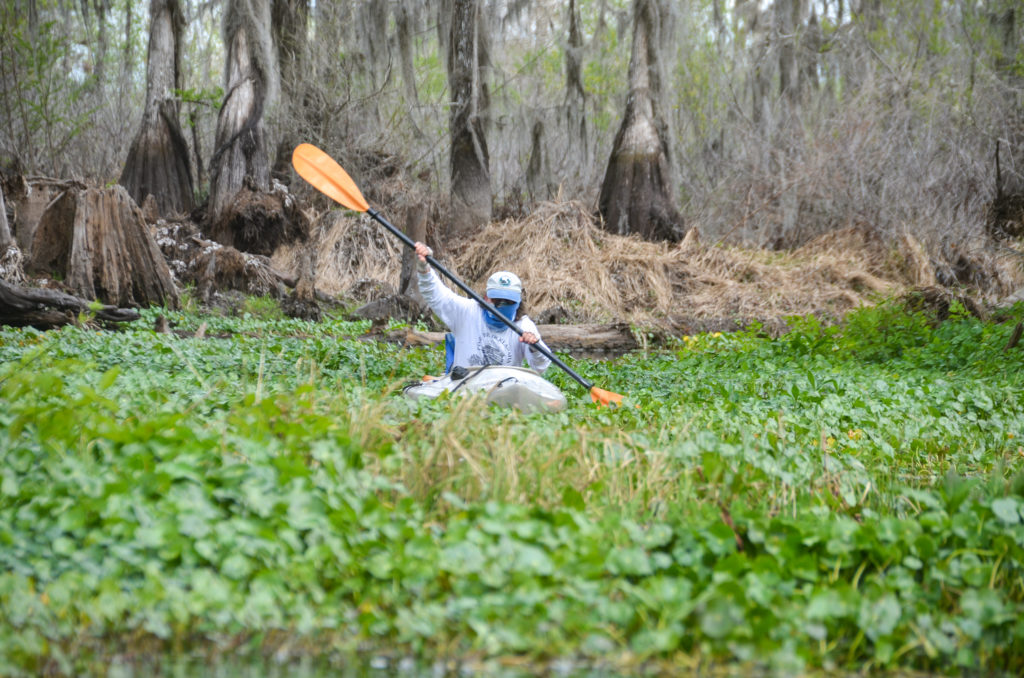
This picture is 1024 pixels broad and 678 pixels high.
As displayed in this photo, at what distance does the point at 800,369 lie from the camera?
25.9ft

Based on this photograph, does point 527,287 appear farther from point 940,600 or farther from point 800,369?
point 940,600

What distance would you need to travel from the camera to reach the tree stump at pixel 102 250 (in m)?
11.3

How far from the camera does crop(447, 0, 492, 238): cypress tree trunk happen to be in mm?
14859

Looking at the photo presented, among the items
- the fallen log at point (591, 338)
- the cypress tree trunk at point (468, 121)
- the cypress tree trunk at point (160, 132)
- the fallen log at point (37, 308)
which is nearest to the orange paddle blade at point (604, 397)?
the fallen log at point (591, 338)

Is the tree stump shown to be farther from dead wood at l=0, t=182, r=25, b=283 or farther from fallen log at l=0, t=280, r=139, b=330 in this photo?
fallen log at l=0, t=280, r=139, b=330

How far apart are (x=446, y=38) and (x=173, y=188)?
6.13 metres

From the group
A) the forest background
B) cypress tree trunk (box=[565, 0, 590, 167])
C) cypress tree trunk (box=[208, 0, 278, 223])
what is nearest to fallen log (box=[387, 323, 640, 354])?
the forest background

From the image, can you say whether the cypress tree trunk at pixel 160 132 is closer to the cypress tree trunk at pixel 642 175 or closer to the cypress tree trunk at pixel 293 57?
the cypress tree trunk at pixel 293 57

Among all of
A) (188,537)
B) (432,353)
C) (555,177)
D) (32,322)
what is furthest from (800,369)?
(555,177)

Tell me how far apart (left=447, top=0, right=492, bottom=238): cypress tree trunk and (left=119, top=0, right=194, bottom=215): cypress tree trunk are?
5.39 m

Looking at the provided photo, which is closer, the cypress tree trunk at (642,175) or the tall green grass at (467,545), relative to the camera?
the tall green grass at (467,545)

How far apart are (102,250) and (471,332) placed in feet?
22.6

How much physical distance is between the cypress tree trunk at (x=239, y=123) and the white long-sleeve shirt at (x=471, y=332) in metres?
9.92

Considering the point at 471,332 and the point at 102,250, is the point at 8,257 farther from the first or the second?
the point at 471,332
